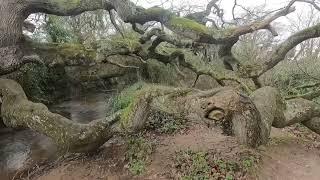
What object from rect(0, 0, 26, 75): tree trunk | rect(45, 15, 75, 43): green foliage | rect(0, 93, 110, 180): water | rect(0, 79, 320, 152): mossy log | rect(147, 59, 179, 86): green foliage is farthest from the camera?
rect(45, 15, 75, 43): green foliage

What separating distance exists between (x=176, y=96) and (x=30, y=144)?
4654mm

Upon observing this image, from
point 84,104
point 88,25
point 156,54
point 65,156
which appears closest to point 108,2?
point 156,54

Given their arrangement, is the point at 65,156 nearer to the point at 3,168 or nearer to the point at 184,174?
the point at 3,168

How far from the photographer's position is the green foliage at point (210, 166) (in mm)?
6258

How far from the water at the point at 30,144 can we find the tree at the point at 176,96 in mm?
1031

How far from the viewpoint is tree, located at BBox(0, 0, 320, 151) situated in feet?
17.5

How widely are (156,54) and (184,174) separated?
15.5ft

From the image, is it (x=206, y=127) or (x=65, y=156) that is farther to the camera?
(x=206, y=127)

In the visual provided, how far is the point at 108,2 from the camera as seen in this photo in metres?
7.93

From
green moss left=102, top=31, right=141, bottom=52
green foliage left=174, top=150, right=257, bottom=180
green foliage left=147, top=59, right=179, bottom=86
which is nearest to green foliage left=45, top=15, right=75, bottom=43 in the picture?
green foliage left=147, top=59, right=179, bottom=86

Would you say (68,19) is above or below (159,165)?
above

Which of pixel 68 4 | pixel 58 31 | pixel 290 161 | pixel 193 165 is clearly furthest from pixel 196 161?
pixel 58 31

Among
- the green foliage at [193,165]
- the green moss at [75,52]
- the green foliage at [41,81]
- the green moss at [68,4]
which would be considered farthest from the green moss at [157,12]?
the green foliage at [41,81]

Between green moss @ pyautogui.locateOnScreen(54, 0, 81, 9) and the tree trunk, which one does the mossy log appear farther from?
green moss @ pyautogui.locateOnScreen(54, 0, 81, 9)
